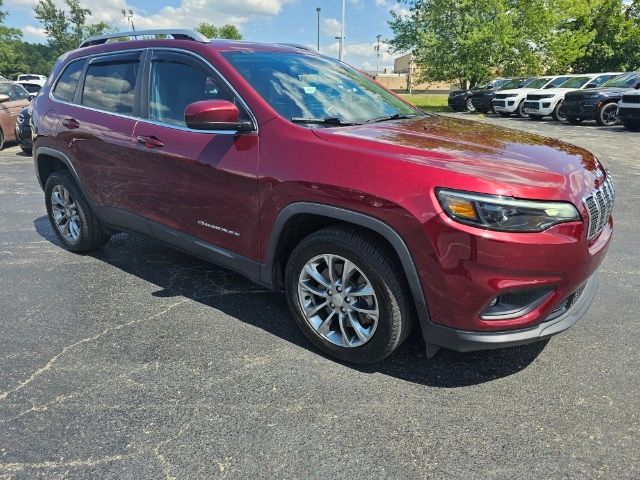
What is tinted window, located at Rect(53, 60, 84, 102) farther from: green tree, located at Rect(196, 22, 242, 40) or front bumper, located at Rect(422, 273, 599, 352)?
green tree, located at Rect(196, 22, 242, 40)

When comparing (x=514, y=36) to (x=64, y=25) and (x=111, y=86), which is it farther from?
(x=64, y=25)

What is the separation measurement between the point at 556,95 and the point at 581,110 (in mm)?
2254

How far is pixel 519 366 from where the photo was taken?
9.55ft

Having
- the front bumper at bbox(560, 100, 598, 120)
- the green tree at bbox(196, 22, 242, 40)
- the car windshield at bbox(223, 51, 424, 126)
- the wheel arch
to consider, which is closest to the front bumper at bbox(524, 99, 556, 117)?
the front bumper at bbox(560, 100, 598, 120)

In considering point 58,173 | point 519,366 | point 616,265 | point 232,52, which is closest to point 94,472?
point 519,366

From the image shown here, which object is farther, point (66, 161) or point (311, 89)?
point (66, 161)

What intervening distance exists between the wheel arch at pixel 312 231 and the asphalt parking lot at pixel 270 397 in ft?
1.69

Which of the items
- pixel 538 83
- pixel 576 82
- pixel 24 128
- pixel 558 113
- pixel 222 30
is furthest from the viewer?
pixel 222 30

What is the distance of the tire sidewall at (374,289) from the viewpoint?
8.64ft

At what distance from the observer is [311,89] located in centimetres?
339

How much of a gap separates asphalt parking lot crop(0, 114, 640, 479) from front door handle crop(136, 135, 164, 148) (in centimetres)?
115

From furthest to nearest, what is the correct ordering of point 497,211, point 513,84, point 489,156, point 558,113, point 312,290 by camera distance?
point 513,84, point 558,113, point 312,290, point 489,156, point 497,211

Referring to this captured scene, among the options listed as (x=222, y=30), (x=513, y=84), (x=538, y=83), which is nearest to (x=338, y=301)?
(x=538, y=83)

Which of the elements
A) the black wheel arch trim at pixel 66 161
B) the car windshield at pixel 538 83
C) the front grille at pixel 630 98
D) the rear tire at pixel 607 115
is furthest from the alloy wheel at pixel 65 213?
the car windshield at pixel 538 83
